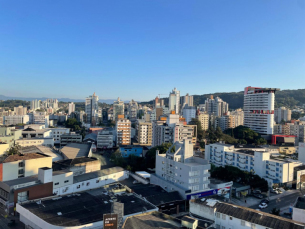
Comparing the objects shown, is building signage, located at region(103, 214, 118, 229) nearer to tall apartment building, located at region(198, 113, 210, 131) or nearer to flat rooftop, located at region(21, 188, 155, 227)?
flat rooftop, located at region(21, 188, 155, 227)

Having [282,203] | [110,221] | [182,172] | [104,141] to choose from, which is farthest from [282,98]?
[110,221]

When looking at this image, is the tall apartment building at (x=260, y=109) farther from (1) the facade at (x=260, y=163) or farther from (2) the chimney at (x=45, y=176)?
(2) the chimney at (x=45, y=176)

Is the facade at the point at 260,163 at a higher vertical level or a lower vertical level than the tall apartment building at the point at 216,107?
lower

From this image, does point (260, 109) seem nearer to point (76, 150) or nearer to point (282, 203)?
point (282, 203)

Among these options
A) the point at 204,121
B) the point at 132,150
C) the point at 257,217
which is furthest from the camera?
the point at 204,121

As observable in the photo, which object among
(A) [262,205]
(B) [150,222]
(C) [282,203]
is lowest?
(C) [282,203]

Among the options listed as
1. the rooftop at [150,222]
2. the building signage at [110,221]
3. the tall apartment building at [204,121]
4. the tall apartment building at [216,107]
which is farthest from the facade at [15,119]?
the building signage at [110,221]
